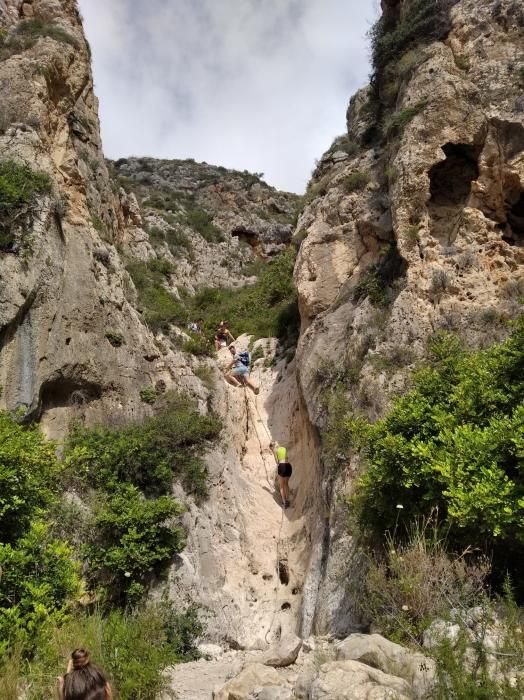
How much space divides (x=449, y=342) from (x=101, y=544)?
774 cm

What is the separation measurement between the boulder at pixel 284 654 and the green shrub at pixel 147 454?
17.5 ft

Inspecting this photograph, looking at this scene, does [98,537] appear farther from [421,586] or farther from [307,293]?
[307,293]

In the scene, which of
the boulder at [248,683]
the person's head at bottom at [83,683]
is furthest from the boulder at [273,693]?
the person's head at bottom at [83,683]

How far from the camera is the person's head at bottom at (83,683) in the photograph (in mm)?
4031

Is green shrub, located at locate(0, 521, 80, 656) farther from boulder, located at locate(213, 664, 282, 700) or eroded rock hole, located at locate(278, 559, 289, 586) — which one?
eroded rock hole, located at locate(278, 559, 289, 586)

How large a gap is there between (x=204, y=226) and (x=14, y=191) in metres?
24.4

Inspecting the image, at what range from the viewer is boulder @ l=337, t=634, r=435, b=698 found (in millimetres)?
4648

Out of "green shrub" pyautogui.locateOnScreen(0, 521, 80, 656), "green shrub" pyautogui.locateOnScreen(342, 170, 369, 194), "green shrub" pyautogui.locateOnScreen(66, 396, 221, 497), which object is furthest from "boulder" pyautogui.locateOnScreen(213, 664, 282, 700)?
"green shrub" pyautogui.locateOnScreen(342, 170, 369, 194)

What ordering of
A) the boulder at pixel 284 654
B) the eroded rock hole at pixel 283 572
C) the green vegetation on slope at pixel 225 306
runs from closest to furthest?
the boulder at pixel 284 654, the eroded rock hole at pixel 283 572, the green vegetation on slope at pixel 225 306

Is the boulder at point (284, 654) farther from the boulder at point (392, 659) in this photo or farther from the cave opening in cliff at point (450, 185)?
the cave opening in cliff at point (450, 185)

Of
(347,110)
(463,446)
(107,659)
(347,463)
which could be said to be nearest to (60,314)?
(347,463)

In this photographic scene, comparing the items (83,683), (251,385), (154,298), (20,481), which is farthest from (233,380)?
(83,683)

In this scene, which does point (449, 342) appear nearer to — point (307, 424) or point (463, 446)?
point (463, 446)

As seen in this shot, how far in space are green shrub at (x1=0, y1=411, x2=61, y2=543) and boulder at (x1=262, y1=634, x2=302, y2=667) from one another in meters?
3.95
